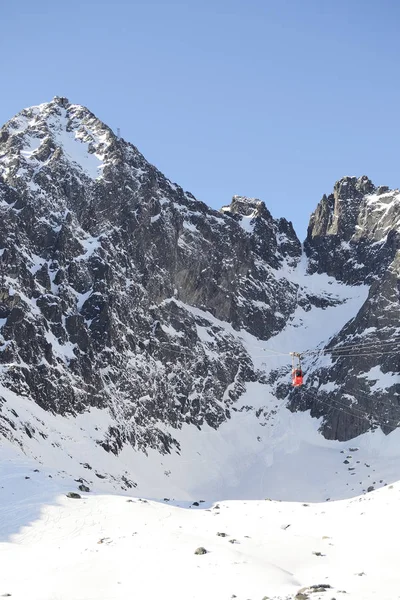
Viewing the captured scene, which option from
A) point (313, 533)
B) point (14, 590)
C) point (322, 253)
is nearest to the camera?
point (14, 590)

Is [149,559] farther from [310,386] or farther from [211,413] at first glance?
[310,386]

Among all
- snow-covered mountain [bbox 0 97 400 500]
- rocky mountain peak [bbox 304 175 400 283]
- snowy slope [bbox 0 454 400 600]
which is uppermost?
→ rocky mountain peak [bbox 304 175 400 283]

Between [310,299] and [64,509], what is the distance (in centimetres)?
14293

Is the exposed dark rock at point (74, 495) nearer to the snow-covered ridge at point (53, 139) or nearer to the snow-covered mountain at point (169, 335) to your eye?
the snow-covered mountain at point (169, 335)

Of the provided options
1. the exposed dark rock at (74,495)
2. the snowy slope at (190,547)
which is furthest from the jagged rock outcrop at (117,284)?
the snowy slope at (190,547)

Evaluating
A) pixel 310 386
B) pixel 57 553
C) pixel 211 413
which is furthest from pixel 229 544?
pixel 310 386

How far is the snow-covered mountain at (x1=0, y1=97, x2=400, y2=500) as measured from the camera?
4259 inches

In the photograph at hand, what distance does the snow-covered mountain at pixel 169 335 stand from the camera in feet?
355

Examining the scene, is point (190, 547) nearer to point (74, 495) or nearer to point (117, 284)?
point (74, 495)

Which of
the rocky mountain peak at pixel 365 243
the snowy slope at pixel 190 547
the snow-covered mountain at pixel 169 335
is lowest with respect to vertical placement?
the snowy slope at pixel 190 547

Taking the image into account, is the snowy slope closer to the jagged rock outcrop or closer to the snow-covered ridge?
the jagged rock outcrop

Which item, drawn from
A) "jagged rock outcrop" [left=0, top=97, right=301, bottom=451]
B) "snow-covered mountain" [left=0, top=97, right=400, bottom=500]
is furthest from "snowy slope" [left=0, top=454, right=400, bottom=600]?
"jagged rock outcrop" [left=0, top=97, right=301, bottom=451]

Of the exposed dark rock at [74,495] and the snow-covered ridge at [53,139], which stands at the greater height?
the snow-covered ridge at [53,139]

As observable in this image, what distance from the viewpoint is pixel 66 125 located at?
6973 inches
